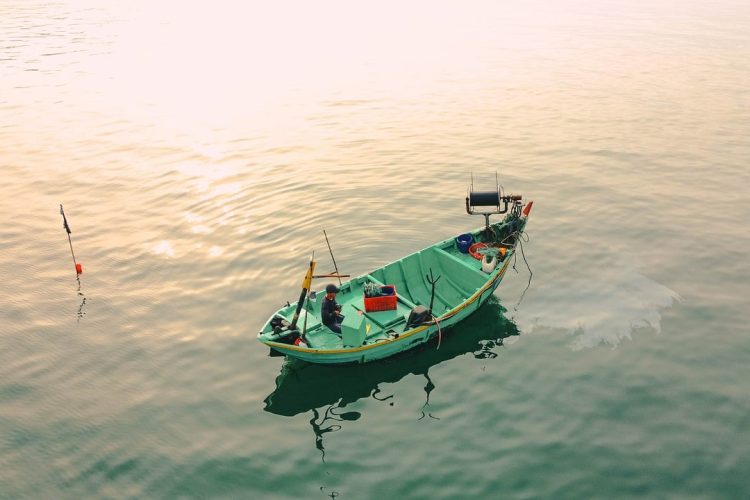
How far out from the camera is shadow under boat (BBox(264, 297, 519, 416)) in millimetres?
15906

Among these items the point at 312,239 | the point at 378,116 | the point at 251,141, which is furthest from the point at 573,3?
the point at 312,239

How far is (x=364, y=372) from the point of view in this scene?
16.8m

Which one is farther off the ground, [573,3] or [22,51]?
[573,3]

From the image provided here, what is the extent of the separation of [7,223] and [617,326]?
28.8m

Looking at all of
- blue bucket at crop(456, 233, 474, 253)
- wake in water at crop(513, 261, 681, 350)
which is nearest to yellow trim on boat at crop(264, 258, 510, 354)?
wake in water at crop(513, 261, 681, 350)

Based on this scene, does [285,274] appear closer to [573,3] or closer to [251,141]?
[251,141]

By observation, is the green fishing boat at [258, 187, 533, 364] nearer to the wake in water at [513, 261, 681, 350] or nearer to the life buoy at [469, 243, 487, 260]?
the life buoy at [469, 243, 487, 260]

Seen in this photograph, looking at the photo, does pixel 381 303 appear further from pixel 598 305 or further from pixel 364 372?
pixel 598 305

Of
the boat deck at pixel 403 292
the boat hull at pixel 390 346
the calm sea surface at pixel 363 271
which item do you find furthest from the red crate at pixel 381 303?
the calm sea surface at pixel 363 271

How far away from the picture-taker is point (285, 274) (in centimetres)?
2195

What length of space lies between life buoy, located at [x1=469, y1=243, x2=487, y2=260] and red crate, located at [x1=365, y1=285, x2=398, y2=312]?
4.32 metres

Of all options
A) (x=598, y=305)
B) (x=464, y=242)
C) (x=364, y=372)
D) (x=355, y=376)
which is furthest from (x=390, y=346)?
(x=598, y=305)

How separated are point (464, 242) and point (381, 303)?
4.92m

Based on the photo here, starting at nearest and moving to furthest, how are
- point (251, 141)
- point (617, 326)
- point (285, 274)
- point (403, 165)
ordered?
point (617, 326)
point (285, 274)
point (403, 165)
point (251, 141)
